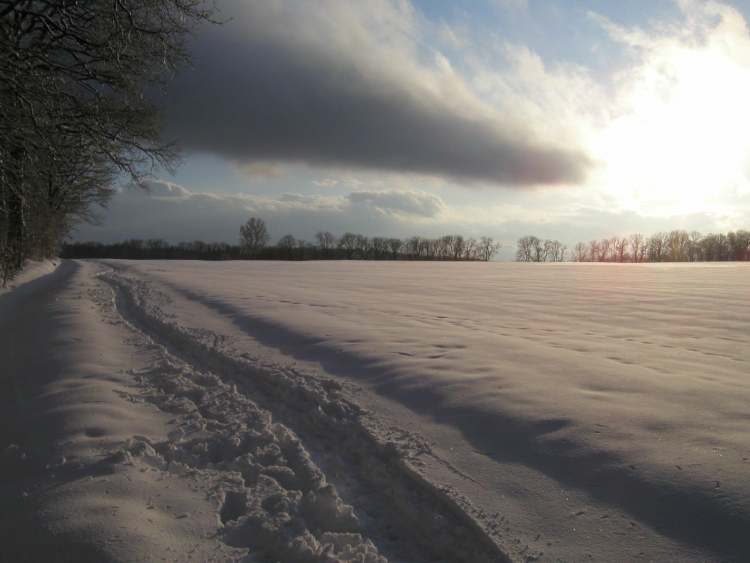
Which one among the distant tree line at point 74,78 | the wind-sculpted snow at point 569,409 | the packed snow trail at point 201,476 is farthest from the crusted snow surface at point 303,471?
the distant tree line at point 74,78

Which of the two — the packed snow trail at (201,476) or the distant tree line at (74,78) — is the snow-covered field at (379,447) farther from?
the distant tree line at (74,78)

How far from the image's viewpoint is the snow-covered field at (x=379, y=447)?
2.17 metres

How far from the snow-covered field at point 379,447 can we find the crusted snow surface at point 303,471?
0.01 meters

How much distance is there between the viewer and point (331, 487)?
262 cm

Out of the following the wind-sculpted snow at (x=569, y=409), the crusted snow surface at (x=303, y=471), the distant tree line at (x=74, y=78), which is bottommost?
the crusted snow surface at (x=303, y=471)

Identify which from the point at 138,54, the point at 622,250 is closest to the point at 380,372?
the point at 138,54

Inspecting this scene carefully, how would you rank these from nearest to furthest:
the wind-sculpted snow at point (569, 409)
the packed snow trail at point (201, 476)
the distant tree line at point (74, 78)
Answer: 1. the packed snow trail at point (201, 476)
2. the wind-sculpted snow at point (569, 409)
3. the distant tree line at point (74, 78)

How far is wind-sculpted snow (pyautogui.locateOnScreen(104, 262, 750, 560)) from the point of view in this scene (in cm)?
223

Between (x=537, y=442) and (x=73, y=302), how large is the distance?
32.6 feet

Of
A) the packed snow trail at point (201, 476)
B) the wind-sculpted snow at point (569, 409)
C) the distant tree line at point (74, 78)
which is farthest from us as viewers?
the distant tree line at point (74, 78)

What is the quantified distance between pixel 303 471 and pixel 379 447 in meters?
0.60

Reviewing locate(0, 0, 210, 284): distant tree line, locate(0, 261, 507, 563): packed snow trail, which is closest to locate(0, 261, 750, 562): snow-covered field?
locate(0, 261, 507, 563): packed snow trail

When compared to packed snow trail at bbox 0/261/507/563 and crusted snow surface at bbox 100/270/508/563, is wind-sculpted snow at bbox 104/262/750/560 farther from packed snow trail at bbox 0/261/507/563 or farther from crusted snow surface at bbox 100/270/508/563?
packed snow trail at bbox 0/261/507/563

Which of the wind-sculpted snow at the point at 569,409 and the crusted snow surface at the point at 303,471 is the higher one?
the wind-sculpted snow at the point at 569,409
